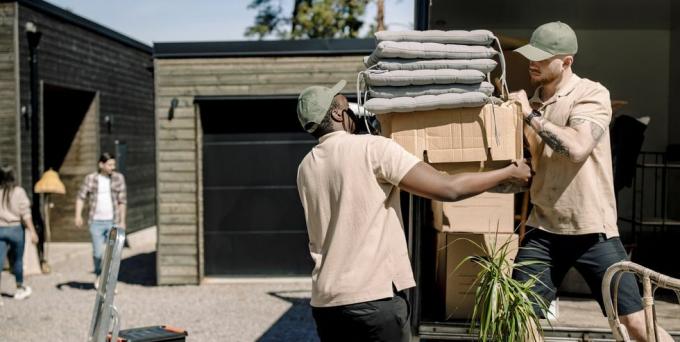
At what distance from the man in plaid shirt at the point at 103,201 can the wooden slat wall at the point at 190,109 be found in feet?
2.30

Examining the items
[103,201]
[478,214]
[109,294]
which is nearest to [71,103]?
[103,201]

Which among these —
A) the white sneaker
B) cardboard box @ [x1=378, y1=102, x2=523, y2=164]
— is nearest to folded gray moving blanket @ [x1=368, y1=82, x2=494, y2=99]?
cardboard box @ [x1=378, y1=102, x2=523, y2=164]

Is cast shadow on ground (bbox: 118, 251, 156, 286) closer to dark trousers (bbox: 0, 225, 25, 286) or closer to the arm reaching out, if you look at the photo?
dark trousers (bbox: 0, 225, 25, 286)

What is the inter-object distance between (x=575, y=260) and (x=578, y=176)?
1.35ft

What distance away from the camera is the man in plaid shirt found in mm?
9883

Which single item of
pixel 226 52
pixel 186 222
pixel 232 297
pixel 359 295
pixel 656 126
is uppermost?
pixel 226 52

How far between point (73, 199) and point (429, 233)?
11.5 meters

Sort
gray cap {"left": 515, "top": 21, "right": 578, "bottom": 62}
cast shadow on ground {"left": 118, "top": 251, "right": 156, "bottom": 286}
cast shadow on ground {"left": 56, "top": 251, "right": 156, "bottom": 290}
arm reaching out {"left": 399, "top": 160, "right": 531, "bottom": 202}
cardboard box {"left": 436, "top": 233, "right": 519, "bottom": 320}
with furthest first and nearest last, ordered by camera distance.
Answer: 1. cast shadow on ground {"left": 118, "top": 251, "right": 156, "bottom": 286}
2. cast shadow on ground {"left": 56, "top": 251, "right": 156, "bottom": 290}
3. cardboard box {"left": 436, "top": 233, "right": 519, "bottom": 320}
4. gray cap {"left": 515, "top": 21, "right": 578, "bottom": 62}
5. arm reaching out {"left": 399, "top": 160, "right": 531, "bottom": 202}

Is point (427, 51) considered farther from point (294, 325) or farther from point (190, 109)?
point (190, 109)

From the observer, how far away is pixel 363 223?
3092 millimetres

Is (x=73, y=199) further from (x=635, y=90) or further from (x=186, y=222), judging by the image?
(x=635, y=90)

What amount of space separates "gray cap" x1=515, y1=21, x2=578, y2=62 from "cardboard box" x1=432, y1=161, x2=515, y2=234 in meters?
0.82

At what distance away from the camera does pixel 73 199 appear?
15.5 m

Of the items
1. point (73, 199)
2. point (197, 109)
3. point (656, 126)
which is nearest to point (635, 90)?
point (656, 126)
